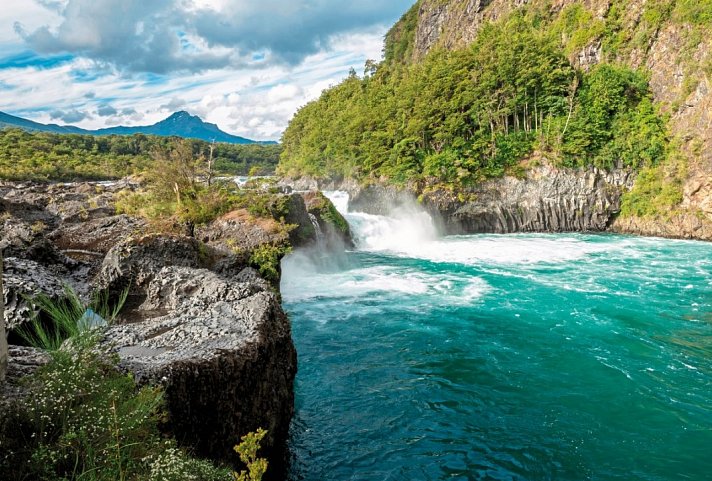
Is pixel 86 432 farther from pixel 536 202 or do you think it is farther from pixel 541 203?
pixel 541 203

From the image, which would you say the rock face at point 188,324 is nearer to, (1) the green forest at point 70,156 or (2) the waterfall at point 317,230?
(2) the waterfall at point 317,230

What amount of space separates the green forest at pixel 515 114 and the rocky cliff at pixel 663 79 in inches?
12.8

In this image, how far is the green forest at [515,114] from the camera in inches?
1277

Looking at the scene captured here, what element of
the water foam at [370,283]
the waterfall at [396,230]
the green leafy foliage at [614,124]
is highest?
the green leafy foliage at [614,124]

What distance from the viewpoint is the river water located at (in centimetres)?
739

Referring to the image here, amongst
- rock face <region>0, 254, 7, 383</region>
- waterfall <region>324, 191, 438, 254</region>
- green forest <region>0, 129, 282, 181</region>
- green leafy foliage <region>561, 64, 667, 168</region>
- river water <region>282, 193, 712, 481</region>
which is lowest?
river water <region>282, 193, 712, 481</region>

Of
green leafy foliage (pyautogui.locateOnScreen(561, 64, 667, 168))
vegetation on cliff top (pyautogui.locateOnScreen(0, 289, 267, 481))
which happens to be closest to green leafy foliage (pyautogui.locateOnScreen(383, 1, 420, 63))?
green leafy foliage (pyautogui.locateOnScreen(561, 64, 667, 168))

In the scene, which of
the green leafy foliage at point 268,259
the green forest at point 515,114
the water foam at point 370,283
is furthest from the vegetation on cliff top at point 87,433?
the green forest at point 515,114

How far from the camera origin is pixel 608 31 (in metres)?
35.5

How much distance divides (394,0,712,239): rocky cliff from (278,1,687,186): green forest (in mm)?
325

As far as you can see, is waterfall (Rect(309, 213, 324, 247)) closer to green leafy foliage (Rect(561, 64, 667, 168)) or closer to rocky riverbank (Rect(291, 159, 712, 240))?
rocky riverbank (Rect(291, 159, 712, 240))

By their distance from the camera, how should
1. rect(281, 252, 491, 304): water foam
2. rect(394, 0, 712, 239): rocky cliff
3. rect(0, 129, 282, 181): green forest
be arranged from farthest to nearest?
rect(0, 129, 282, 181): green forest, rect(394, 0, 712, 239): rocky cliff, rect(281, 252, 491, 304): water foam

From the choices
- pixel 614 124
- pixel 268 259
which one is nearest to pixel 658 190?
pixel 614 124

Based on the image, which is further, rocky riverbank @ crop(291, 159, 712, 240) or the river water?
rocky riverbank @ crop(291, 159, 712, 240)
